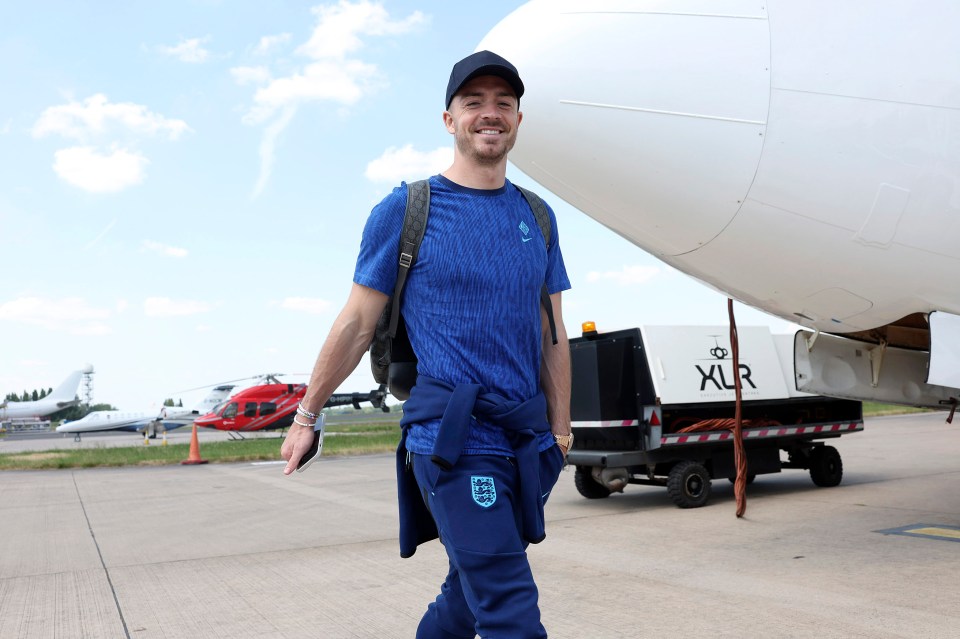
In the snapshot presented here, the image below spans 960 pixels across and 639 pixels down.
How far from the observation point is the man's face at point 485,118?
2.09 meters

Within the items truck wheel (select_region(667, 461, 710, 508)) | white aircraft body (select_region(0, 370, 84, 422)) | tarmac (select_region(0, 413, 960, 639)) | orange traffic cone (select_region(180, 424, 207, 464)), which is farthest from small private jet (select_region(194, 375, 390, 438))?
white aircraft body (select_region(0, 370, 84, 422))

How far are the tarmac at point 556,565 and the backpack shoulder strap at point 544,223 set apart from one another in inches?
74.5

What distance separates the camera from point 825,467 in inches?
357

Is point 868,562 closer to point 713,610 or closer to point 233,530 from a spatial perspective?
point 713,610

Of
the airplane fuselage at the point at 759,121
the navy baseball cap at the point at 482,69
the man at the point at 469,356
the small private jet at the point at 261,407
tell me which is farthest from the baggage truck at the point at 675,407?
the small private jet at the point at 261,407

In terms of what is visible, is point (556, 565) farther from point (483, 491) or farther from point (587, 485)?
point (587, 485)

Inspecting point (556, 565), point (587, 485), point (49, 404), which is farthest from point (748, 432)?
Result: point (49, 404)

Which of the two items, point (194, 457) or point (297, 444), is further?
point (194, 457)

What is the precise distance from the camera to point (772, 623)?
12.1 feet

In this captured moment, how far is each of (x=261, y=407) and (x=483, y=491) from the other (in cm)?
2629

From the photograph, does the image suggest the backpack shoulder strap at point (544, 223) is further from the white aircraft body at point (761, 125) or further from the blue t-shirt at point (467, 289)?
the white aircraft body at point (761, 125)

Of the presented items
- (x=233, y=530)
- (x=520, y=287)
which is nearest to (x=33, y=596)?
(x=233, y=530)

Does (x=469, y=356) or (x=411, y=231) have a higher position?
(x=411, y=231)

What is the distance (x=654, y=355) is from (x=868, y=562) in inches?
131
